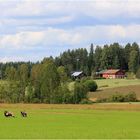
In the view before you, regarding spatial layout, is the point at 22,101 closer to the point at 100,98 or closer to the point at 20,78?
the point at 20,78

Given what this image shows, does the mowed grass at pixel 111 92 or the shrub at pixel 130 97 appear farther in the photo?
the mowed grass at pixel 111 92

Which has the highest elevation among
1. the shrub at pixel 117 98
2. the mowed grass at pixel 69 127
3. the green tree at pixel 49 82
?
the green tree at pixel 49 82

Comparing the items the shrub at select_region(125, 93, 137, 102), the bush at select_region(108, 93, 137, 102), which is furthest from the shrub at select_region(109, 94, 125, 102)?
the shrub at select_region(125, 93, 137, 102)

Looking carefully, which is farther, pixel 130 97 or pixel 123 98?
pixel 130 97

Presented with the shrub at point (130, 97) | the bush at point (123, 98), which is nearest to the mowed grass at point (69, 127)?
the bush at point (123, 98)

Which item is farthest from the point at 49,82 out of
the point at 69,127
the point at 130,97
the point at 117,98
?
the point at 69,127

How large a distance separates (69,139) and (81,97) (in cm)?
9067

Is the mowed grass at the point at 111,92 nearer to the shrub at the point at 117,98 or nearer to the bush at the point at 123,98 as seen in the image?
the bush at the point at 123,98

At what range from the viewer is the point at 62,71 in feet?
434

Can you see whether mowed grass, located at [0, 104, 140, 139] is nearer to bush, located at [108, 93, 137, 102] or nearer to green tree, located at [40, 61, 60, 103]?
bush, located at [108, 93, 137, 102]

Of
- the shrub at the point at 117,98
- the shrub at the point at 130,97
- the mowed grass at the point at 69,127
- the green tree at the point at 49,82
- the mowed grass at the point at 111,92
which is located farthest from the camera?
the mowed grass at the point at 111,92

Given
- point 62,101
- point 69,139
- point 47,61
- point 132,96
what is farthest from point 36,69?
point 69,139

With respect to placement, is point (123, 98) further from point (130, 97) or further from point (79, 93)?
point (79, 93)

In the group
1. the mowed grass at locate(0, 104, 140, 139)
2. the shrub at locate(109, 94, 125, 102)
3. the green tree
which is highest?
the green tree
